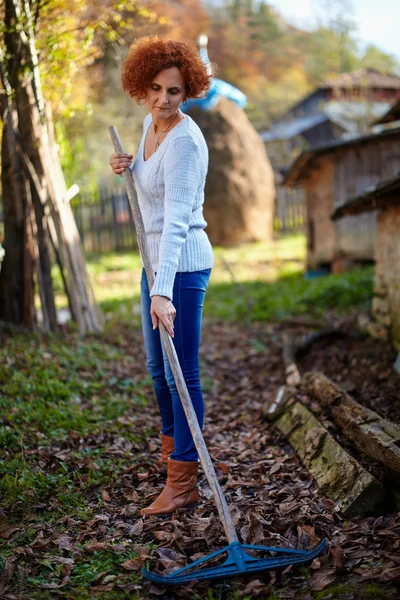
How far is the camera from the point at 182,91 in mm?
2939

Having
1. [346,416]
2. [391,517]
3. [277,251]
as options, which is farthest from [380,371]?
[277,251]

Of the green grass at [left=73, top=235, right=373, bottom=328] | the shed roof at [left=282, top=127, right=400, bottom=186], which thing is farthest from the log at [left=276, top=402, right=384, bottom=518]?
the shed roof at [left=282, top=127, right=400, bottom=186]

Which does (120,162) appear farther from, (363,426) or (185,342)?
(363,426)

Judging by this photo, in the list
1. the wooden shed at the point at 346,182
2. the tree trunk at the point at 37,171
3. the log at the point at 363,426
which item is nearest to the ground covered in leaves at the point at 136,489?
the log at the point at 363,426

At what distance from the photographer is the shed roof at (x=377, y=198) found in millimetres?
4652

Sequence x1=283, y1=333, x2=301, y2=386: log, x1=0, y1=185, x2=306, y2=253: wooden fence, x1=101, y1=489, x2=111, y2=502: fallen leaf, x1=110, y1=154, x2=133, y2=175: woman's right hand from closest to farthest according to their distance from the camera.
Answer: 1. x1=110, y1=154, x2=133, y2=175: woman's right hand
2. x1=101, y1=489, x2=111, y2=502: fallen leaf
3. x1=283, y1=333, x2=301, y2=386: log
4. x1=0, y1=185, x2=306, y2=253: wooden fence

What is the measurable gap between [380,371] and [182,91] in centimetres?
297

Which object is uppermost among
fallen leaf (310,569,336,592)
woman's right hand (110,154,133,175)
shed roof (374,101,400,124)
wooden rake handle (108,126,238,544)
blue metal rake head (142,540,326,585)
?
shed roof (374,101,400,124)

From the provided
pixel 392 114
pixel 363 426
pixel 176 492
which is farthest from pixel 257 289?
pixel 176 492

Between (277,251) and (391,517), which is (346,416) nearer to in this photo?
(391,517)

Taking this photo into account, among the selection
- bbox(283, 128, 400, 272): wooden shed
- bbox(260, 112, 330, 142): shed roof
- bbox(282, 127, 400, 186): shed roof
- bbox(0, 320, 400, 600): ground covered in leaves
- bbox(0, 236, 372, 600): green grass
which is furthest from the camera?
bbox(260, 112, 330, 142): shed roof

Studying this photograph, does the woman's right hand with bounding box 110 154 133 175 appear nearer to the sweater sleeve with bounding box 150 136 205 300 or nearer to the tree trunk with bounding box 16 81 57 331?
the sweater sleeve with bounding box 150 136 205 300

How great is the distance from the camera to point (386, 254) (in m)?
5.81

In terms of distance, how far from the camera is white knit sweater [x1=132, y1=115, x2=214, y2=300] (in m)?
2.79
